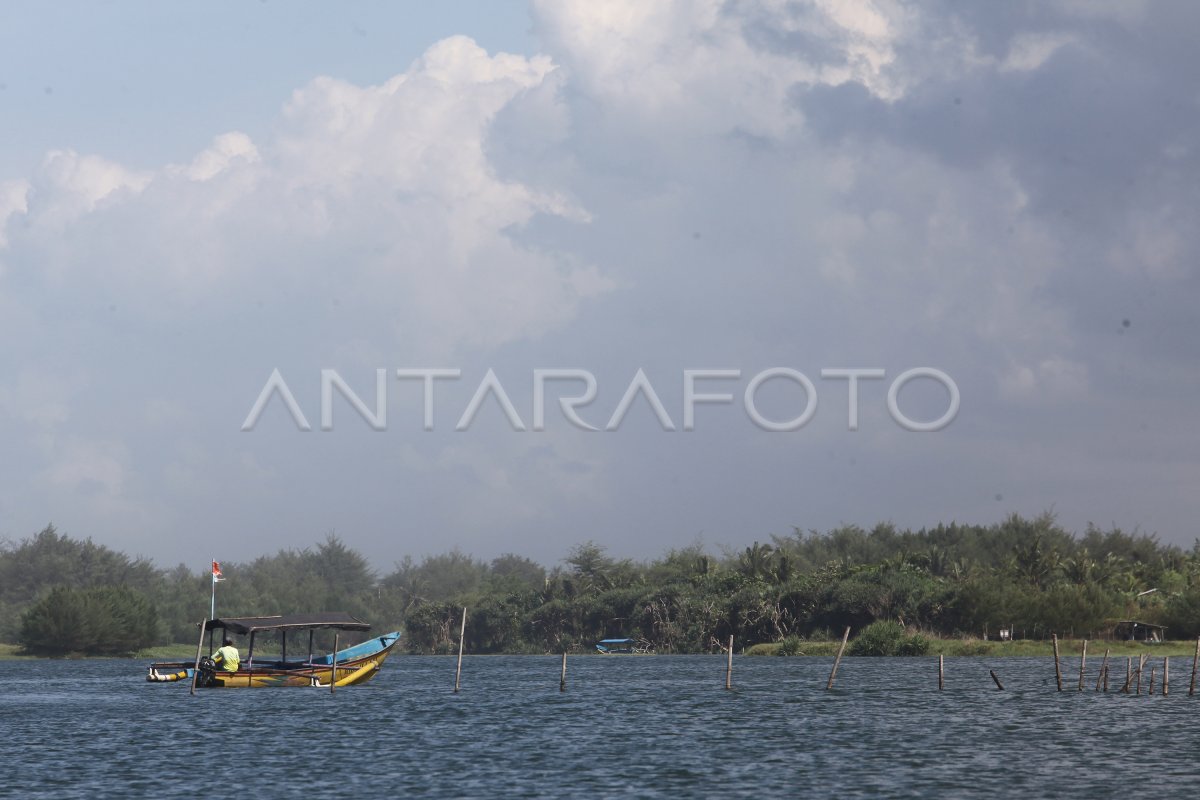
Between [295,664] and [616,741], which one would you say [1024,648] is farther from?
[616,741]

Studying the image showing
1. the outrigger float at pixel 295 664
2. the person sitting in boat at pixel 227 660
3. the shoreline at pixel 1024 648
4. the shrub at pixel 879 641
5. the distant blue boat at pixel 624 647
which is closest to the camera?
the outrigger float at pixel 295 664

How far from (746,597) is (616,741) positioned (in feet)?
277

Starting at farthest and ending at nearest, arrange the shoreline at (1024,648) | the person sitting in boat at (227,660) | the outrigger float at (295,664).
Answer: the shoreline at (1024,648)
the person sitting in boat at (227,660)
the outrigger float at (295,664)

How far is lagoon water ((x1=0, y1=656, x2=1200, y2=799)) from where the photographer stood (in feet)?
128

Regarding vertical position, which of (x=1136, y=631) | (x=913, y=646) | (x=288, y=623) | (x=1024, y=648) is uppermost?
(x=1136, y=631)

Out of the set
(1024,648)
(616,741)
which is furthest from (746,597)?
(616,741)

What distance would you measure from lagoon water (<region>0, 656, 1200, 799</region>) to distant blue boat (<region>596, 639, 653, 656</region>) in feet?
→ 208

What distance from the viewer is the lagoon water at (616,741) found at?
3894cm

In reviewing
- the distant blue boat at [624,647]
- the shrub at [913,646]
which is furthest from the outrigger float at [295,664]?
the distant blue boat at [624,647]

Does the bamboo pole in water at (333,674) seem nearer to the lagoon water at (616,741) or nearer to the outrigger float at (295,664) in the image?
the outrigger float at (295,664)

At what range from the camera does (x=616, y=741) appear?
50.2 m

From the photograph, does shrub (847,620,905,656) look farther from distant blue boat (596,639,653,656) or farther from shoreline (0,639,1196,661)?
distant blue boat (596,639,653,656)

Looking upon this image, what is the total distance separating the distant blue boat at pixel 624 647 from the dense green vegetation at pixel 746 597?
1540 mm

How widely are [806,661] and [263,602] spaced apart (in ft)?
313
